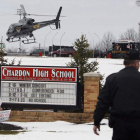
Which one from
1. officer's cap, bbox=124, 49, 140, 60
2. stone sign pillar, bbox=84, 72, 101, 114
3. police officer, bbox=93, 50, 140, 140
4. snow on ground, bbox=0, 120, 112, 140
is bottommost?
snow on ground, bbox=0, 120, 112, 140

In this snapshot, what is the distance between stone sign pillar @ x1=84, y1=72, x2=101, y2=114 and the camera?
42.4 ft

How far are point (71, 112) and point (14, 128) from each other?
2881 millimetres

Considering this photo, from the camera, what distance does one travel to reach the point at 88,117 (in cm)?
1309

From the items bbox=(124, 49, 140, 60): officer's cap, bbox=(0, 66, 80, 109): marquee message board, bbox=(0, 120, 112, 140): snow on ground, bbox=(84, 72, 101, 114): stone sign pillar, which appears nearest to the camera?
bbox=(124, 49, 140, 60): officer's cap

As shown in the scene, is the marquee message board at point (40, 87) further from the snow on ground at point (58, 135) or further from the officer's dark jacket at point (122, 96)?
the officer's dark jacket at point (122, 96)

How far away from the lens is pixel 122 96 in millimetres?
4836

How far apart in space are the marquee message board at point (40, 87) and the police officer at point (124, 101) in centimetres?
818

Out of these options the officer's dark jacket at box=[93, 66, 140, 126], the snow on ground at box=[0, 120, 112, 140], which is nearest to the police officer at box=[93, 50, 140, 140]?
the officer's dark jacket at box=[93, 66, 140, 126]

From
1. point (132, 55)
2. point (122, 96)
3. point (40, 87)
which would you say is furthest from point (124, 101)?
point (40, 87)

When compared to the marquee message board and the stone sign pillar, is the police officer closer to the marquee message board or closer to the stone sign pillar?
the stone sign pillar

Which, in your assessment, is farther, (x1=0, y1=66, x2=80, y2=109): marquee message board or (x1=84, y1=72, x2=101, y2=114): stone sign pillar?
(x1=0, y1=66, x2=80, y2=109): marquee message board

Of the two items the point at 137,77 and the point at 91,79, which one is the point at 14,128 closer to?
the point at 91,79

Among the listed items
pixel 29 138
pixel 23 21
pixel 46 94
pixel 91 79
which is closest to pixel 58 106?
pixel 46 94

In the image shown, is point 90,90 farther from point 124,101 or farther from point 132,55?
point 124,101
